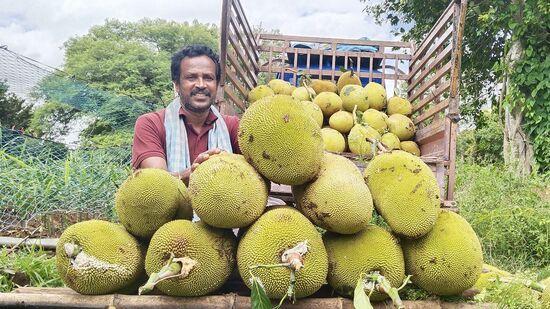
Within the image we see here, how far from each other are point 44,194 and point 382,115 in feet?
8.94

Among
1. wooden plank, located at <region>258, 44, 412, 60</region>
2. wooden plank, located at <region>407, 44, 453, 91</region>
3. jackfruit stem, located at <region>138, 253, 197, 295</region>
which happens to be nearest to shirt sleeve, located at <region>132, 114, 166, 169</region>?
jackfruit stem, located at <region>138, 253, 197, 295</region>

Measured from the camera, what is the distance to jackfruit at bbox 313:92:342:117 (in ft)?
13.9

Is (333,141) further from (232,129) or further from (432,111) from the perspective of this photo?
(232,129)

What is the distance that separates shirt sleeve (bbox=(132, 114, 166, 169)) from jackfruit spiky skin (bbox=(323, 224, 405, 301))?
119 cm

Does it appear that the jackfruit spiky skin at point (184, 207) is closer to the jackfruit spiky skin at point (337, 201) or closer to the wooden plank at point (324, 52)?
the jackfruit spiky skin at point (337, 201)

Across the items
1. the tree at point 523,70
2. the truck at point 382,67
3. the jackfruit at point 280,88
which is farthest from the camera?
the tree at point 523,70

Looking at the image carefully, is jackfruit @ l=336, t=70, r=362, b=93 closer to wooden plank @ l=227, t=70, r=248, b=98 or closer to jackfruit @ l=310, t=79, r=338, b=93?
jackfruit @ l=310, t=79, r=338, b=93

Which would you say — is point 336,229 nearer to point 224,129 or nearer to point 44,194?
point 224,129

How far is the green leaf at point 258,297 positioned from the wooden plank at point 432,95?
111 inches

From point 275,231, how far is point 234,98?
2.57m

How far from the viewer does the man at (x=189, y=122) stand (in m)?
2.33

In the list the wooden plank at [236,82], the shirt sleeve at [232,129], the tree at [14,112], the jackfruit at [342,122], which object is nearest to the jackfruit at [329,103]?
the jackfruit at [342,122]

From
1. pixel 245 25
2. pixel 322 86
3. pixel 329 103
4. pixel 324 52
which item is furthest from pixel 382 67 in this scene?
pixel 245 25

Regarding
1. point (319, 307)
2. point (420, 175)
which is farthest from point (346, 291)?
point (420, 175)
